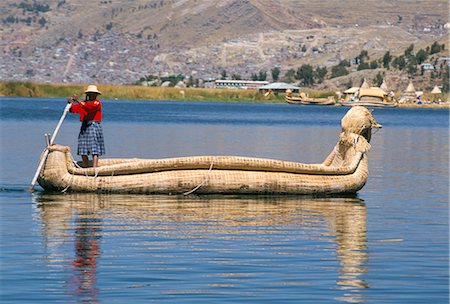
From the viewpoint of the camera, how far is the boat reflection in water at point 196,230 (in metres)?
16.4

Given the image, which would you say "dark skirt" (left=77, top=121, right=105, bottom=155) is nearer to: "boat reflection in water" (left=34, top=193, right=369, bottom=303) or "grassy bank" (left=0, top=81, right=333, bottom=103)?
"boat reflection in water" (left=34, top=193, right=369, bottom=303)

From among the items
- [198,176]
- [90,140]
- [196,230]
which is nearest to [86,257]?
[196,230]

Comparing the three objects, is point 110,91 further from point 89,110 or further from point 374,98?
point 89,110

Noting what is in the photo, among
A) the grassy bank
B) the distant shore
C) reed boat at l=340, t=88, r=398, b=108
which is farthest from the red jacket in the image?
reed boat at l=340, t=88, r=398, b=108

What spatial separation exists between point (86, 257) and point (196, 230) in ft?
11.1

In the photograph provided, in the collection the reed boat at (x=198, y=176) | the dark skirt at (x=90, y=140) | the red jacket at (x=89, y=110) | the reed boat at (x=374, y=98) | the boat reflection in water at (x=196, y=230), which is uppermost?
the red jacket at (x=89, y=110)

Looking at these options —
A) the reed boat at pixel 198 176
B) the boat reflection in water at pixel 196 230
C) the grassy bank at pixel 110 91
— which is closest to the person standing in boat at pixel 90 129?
Result: the reed boat at pixel 198 176

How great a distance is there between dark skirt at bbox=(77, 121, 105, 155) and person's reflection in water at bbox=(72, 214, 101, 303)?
14.4 feet

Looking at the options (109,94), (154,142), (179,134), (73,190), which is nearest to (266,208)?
(73,190)

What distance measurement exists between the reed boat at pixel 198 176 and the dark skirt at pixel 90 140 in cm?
45

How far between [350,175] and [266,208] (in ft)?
11.7

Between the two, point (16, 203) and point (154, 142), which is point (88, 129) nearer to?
point (16, 203)

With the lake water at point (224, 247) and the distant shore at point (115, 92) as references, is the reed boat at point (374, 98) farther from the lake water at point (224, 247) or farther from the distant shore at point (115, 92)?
the lake water at point (224, 247)

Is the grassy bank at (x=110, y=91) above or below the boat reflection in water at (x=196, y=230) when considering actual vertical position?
below
